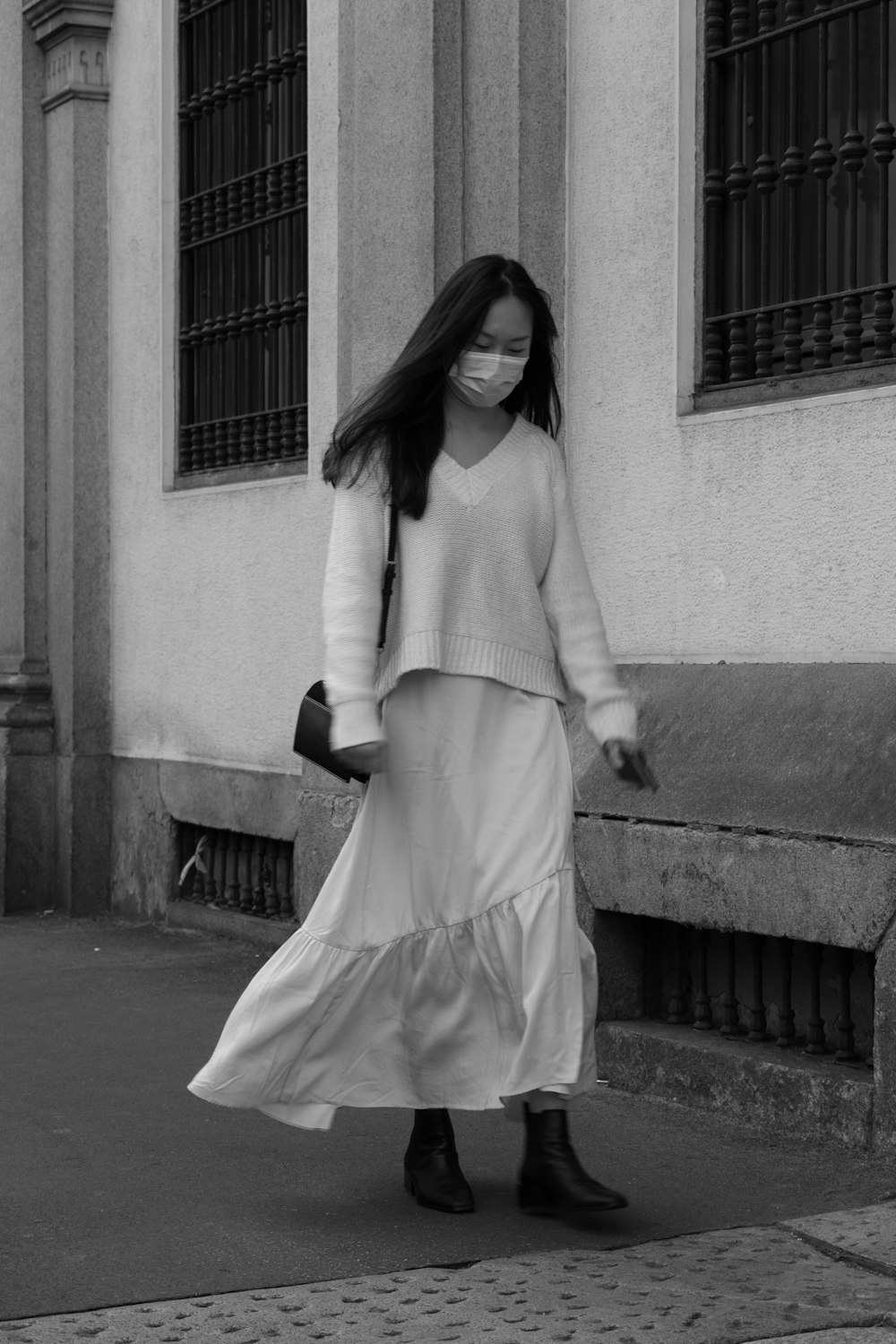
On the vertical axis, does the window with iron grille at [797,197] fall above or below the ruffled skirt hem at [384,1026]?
above

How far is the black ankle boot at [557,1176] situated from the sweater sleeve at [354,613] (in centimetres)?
84

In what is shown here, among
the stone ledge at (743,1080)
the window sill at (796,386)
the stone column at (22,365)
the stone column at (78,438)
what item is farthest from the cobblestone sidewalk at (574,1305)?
the stone column at (22,365)

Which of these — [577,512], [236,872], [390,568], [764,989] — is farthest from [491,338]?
[236,872]

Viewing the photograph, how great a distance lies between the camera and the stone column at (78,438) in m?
9.61

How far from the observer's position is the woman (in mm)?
4281

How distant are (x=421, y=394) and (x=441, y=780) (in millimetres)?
792

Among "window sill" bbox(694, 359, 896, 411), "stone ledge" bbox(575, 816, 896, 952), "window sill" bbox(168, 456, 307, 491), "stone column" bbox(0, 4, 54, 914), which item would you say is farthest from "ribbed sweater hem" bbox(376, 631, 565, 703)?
"stone column" bbox(0, 4, 54, 914)

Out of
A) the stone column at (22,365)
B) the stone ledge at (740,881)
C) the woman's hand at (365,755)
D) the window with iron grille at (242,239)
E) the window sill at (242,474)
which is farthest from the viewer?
the stone column at (22,365)

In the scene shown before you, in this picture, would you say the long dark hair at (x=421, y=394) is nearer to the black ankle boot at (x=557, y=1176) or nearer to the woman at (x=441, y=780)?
the woman at (x=441, y=780)

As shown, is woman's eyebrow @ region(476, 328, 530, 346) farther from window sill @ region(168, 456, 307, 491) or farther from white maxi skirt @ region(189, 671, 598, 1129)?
window sill @ region(168, 456, 307, 491)

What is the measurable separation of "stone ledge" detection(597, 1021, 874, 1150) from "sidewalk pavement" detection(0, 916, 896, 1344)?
0.22ft

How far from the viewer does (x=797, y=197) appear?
6031 mm

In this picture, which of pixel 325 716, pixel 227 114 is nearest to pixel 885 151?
pixel 325 716

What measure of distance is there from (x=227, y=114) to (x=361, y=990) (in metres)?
5.63
